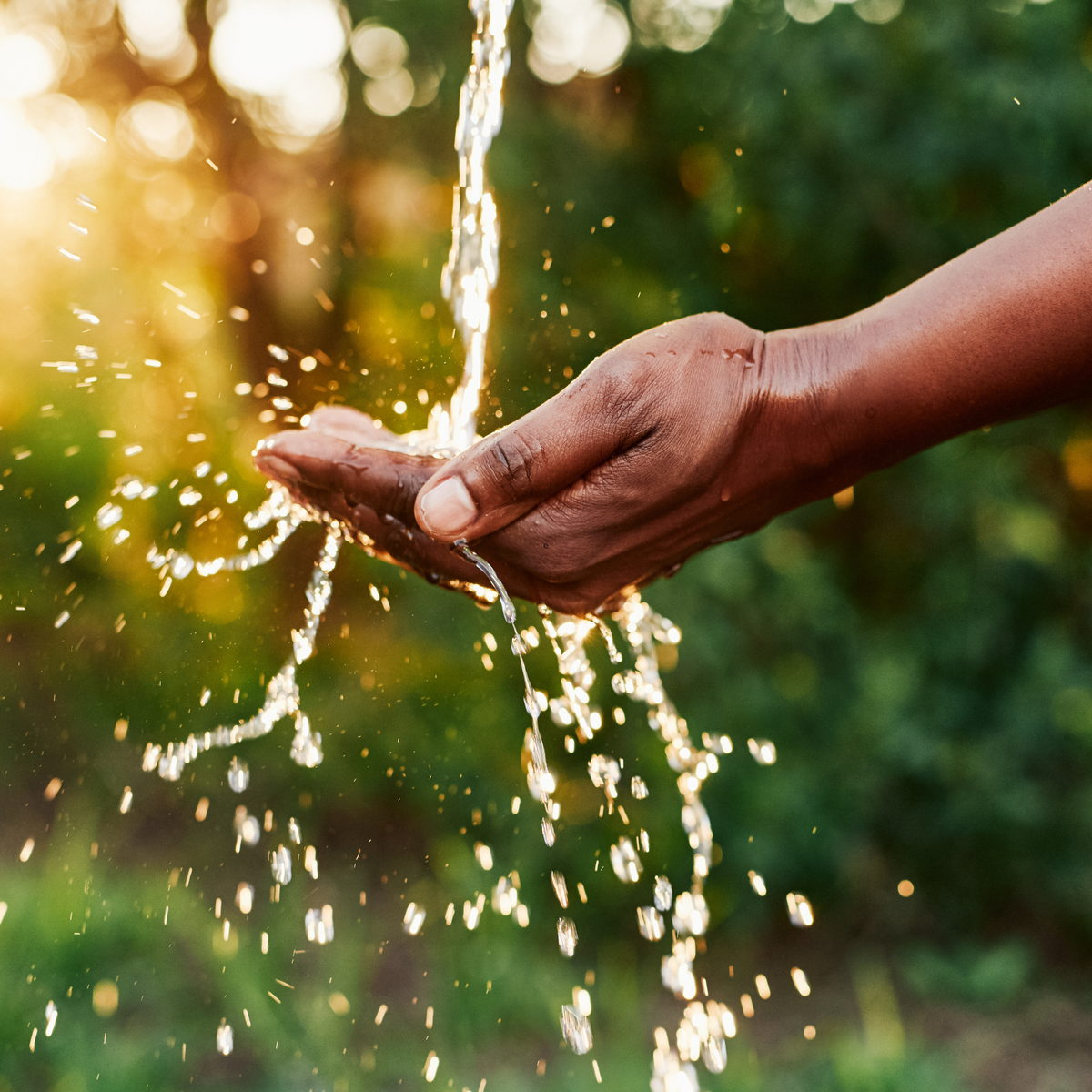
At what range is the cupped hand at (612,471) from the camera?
126 centimetres

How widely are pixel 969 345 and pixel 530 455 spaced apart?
0.64m

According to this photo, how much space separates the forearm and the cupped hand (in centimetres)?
5

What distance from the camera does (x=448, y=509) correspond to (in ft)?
4.09

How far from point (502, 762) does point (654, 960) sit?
93cm

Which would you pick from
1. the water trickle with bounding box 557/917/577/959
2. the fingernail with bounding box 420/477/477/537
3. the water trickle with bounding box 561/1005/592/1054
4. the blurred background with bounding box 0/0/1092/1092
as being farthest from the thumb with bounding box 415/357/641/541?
the water trickle with bounding box 557/917/577/959

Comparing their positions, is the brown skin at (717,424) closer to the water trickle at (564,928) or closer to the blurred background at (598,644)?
the blurred background at (598,644)

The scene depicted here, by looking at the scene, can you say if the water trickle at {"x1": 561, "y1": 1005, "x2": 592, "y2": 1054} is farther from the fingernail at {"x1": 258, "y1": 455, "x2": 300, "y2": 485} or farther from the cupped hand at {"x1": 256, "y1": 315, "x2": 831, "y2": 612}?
the fingernail at {"x1": 258, "y1": 455, "x2": 300, "y2": 485}

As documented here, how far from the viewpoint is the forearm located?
4.07ft

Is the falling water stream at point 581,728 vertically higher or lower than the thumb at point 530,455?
lower

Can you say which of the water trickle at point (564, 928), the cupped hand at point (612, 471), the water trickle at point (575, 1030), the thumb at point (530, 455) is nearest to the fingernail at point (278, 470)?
the cupped hand at point (612, 471)

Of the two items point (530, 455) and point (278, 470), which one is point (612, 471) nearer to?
point (530, 455)

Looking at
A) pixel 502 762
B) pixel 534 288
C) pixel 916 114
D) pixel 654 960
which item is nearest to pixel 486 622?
pixel 502 762

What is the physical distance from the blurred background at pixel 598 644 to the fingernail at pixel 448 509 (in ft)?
3.76

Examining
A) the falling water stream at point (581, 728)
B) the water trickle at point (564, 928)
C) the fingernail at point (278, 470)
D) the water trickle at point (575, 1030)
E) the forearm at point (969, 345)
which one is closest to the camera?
the forearm at point (969, 345)
